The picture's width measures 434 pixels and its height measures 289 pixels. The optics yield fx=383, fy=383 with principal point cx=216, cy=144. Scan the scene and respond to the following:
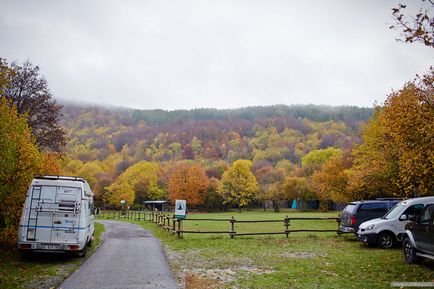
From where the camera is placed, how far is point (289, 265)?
508 inches

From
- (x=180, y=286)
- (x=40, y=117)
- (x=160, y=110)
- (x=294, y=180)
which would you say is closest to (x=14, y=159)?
(x=180, y=286)

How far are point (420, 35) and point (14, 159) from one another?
46.8 feet

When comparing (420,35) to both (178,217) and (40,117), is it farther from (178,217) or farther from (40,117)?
(40,117)

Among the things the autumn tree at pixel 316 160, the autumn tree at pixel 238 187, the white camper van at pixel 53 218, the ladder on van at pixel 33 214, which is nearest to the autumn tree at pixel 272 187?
the autumn tree at pixel 238 187

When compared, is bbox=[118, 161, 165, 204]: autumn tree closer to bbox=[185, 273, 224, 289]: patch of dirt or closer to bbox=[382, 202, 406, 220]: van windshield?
bbox=[382, 202, 406, 220]: van windshield

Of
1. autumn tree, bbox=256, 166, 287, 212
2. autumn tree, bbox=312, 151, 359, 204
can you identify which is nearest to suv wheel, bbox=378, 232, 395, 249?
autumn tree, bbox=312, 151, 359, 204

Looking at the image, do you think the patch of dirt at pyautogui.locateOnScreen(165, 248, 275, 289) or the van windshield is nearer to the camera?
the patch of dirt at pyautogui.locateOnScreen(165, 248, 275, 289)

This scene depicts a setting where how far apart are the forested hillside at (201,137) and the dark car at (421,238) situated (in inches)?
3416

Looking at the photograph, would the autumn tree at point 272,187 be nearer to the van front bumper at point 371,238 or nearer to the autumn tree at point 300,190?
the autumn tree at point 300,190

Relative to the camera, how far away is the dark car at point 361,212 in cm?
1997

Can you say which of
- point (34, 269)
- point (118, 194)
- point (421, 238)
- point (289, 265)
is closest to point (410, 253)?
point (421, 238)

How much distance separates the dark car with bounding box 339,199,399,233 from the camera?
19969 mm

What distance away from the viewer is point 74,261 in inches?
552

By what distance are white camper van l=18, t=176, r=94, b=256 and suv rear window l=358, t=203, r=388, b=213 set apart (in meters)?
13.9
